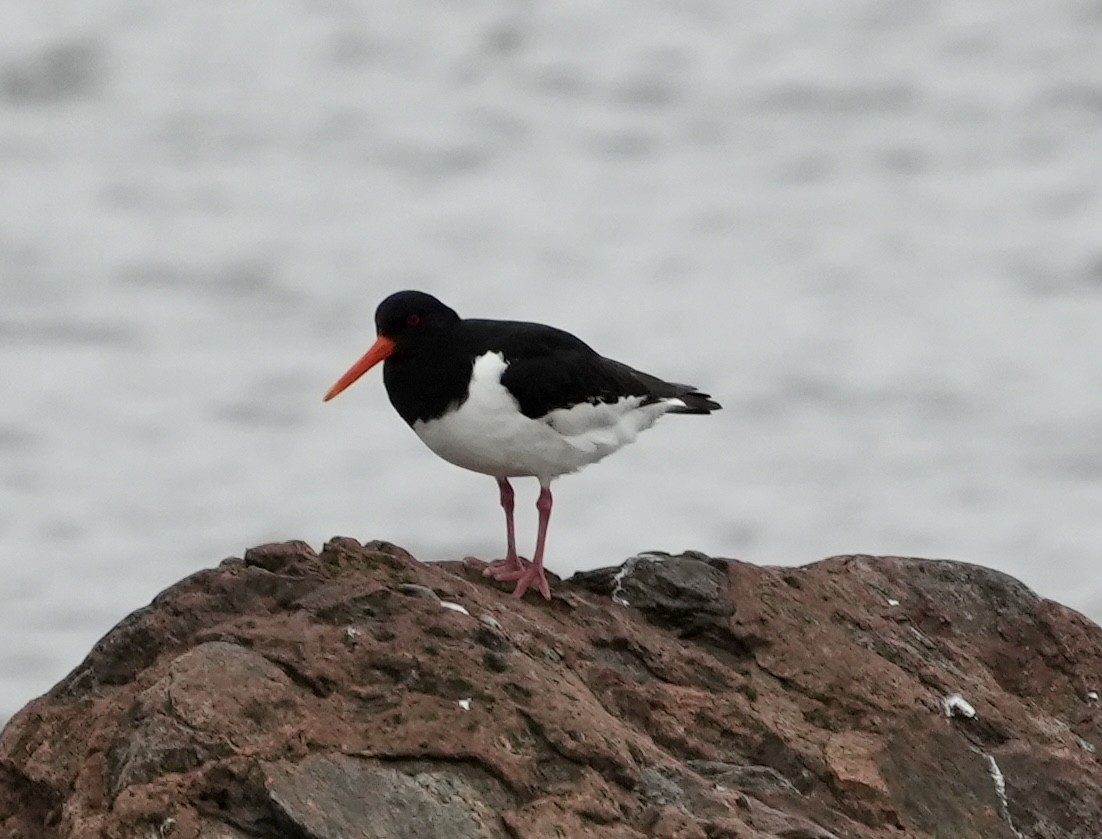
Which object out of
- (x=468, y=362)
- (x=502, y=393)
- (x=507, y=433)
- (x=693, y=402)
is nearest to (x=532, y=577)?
(x=507, y=433)

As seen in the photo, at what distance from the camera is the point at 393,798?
4.89 m

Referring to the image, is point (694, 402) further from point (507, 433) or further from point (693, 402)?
point (507, 433)

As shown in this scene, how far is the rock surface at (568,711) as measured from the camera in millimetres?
4902

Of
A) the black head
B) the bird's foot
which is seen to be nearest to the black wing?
the black head

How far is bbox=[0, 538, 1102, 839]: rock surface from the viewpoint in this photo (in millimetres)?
4902

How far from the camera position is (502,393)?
23.4 feet

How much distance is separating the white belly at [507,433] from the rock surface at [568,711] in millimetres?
561

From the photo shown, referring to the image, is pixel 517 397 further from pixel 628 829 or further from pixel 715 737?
pixel 628 829

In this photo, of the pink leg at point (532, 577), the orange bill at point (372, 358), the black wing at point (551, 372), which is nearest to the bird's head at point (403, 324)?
the orange bill at point (372, 358)

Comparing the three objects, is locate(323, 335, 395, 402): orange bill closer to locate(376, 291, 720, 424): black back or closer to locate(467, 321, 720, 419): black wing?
locate(376, 291, 720, 424): black back

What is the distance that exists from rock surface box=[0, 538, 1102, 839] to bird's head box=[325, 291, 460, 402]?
1051 millimetres

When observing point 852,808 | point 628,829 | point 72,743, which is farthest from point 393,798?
point 852,808

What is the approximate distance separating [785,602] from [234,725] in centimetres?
228

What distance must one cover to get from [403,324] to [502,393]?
56cm
